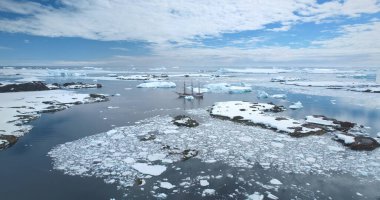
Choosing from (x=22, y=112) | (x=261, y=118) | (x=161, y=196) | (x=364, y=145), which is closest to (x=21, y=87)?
(x=22, y=112)

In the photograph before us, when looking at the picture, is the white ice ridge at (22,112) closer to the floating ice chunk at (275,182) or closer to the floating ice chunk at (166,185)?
the floating ice chunk at (166,185)

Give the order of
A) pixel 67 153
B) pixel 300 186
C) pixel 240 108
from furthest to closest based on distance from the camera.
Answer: pixel 240 108
pixel 67 153
pixel 300 186

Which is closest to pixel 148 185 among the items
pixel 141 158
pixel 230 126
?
pixel 141 158

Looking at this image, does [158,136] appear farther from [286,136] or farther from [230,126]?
[286,136]

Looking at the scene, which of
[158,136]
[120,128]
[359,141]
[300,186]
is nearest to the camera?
[300,186]

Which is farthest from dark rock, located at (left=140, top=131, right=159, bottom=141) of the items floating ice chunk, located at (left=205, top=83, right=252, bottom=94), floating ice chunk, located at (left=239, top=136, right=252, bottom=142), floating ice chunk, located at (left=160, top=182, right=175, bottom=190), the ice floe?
floating ice chunk, located at (left=205, top=83, right=252, bottom=94)

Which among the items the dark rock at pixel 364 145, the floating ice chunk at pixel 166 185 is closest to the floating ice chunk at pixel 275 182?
the floating ice chunk at pixel 166 185

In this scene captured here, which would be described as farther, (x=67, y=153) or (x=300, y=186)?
(x=67, y=153)
